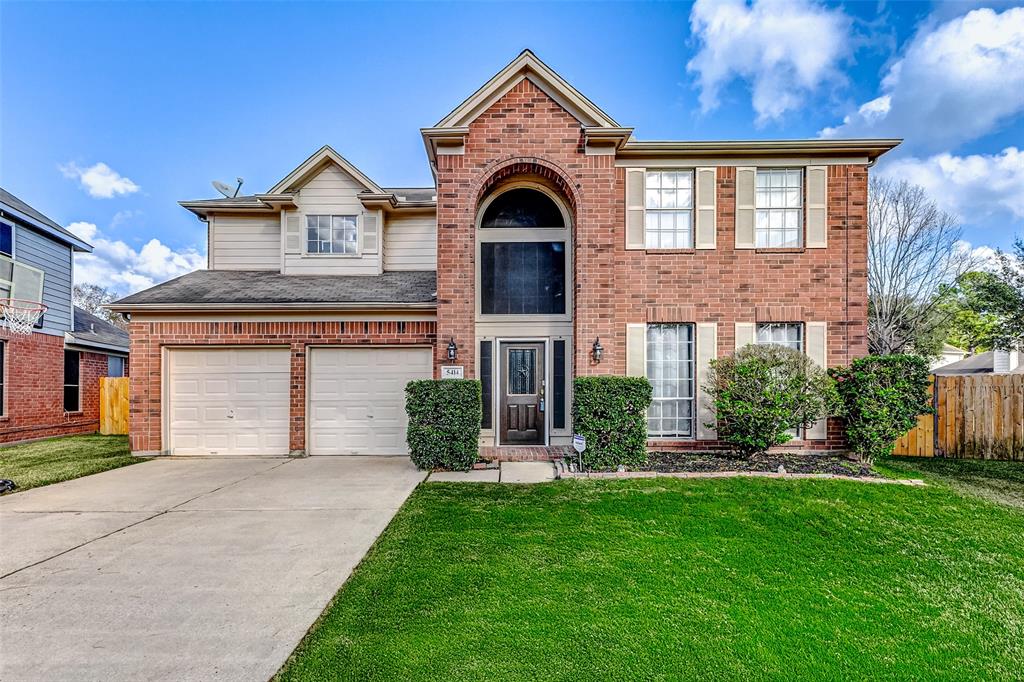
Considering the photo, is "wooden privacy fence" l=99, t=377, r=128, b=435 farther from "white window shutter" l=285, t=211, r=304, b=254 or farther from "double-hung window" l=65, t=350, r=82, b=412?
"white window shutter" l=285, t=211, r=304, b=254

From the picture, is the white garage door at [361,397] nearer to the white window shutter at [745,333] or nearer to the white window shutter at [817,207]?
the white window shutter at [745,333]

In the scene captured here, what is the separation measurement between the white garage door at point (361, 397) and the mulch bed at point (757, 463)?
481 cm

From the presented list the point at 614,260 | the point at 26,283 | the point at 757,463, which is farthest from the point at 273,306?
the point at 757,463

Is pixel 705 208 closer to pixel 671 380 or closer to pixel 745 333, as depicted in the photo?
pixel 745 333

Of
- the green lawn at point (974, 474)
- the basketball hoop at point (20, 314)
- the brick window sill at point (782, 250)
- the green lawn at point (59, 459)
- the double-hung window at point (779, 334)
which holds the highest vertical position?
the brick window sill at point (782, 250)

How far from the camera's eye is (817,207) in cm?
848

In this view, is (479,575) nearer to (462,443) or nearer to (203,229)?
(462,443)

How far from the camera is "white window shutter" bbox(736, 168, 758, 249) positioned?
8.48m

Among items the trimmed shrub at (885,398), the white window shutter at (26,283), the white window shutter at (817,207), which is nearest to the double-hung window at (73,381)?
the white window shutter at (26,283)

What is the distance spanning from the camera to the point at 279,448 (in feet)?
29.1

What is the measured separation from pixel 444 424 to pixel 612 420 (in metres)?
2.86

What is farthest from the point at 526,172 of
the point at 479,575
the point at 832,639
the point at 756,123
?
the point at 756,123

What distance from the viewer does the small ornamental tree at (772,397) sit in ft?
23.7

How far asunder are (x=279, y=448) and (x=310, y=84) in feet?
37.3
